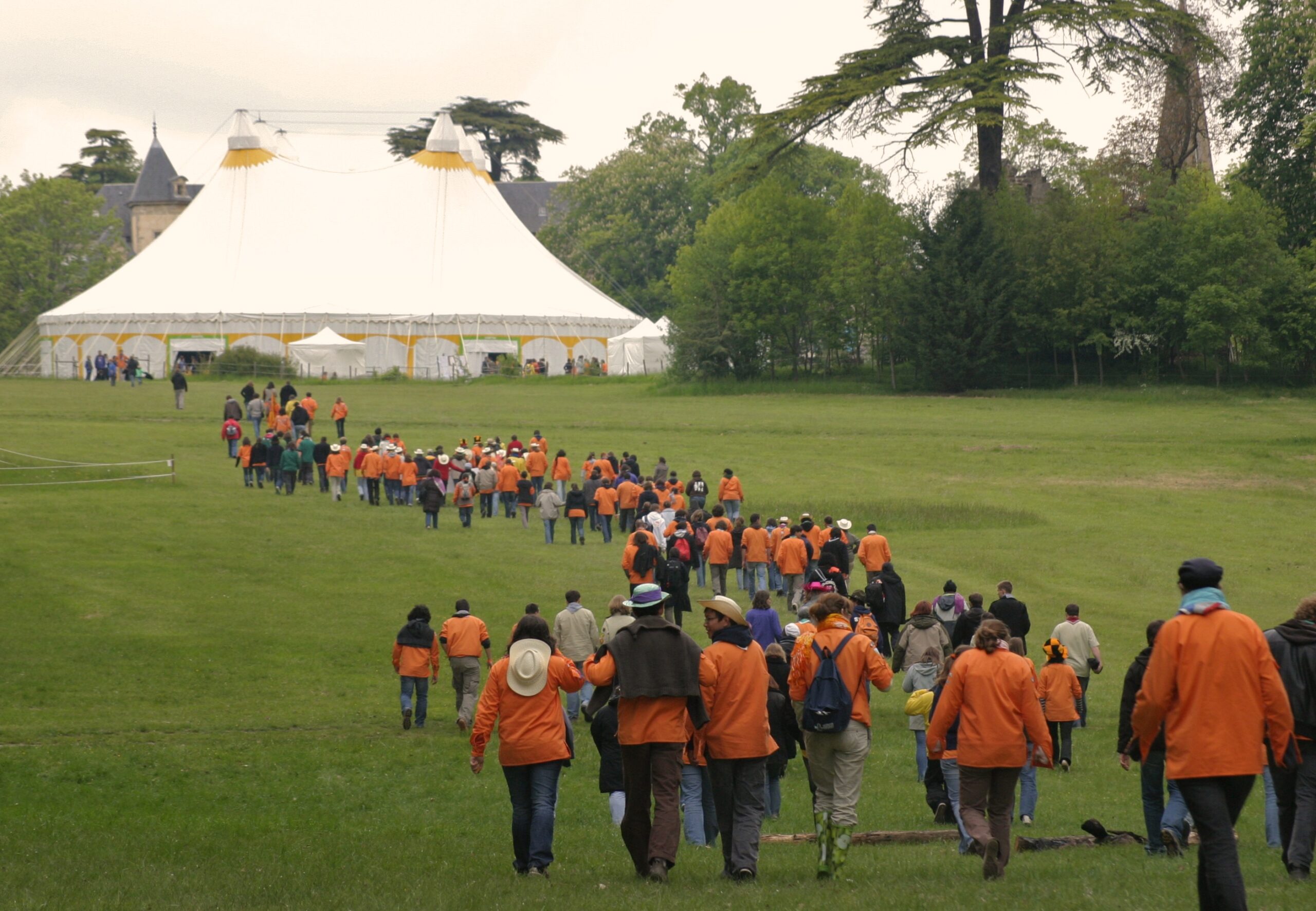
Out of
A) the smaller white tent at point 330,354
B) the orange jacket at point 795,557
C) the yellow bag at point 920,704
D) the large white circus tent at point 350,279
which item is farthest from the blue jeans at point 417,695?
the large white circus tent at point 350,279

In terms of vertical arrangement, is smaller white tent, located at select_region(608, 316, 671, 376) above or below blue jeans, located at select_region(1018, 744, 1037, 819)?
above

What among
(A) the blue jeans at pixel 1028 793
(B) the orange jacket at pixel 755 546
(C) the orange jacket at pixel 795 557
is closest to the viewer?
(A) the blue jeans at pixel 1028 793

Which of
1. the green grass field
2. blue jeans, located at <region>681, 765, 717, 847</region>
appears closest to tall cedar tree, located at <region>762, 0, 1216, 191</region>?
the green grass field

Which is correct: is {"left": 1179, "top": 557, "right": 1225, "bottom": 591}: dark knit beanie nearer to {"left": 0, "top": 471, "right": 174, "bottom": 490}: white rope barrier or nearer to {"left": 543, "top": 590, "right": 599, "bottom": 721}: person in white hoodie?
{"left": 543, "top": 590, "right": 599, "bottom": 721}: person in white hoodie

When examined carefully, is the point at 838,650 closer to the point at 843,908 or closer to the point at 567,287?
the point at 843,908

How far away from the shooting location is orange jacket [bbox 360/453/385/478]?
23.5 meters

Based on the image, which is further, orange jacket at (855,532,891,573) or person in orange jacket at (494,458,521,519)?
person in orange jacket at (494,458,521,519)

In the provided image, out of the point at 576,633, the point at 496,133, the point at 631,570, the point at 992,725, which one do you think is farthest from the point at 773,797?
the point at 496,133

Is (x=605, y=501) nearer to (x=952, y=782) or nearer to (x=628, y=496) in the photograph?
(x=628, y=496)

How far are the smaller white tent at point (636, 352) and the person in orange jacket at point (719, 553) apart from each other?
120ft

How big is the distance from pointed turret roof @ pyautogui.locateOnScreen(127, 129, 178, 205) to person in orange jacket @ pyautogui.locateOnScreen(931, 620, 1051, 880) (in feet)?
Answer: 286

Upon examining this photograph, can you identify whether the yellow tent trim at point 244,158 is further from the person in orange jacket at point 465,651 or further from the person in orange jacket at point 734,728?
the person in orange jacket at point 734,728

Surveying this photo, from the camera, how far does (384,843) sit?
8016 millimetres

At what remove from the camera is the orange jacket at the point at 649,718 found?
6.47 metres
